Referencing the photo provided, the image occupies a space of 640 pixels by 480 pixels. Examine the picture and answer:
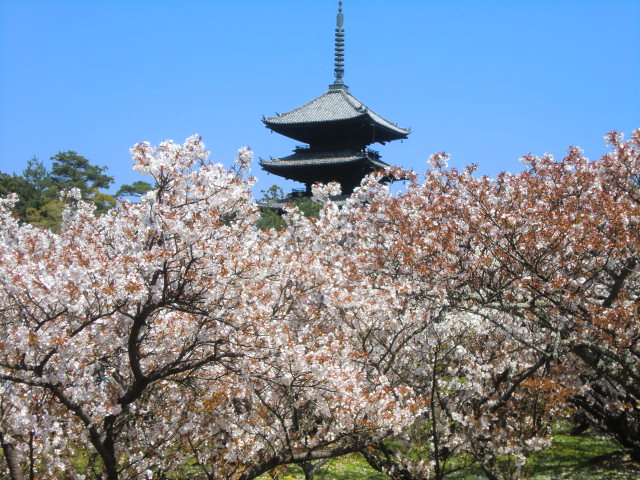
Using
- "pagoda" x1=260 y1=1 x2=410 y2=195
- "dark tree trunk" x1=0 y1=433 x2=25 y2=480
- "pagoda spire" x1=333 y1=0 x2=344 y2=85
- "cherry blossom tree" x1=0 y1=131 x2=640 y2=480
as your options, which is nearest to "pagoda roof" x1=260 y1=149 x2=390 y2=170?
"pagoda" x1=260 y1=1 x2=410 y2=195

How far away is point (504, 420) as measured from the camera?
29.9 ft

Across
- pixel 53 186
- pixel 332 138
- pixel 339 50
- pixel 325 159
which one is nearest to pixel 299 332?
pixel 325 159

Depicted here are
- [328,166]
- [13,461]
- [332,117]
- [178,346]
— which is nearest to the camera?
[178,346]

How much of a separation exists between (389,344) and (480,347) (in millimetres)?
1409

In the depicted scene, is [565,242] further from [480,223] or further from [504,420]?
[504,420]

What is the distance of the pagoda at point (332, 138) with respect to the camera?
38.0 meters

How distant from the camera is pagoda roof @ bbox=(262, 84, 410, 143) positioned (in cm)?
3841

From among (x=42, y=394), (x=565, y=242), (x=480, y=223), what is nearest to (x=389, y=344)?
(x=480, y=223)

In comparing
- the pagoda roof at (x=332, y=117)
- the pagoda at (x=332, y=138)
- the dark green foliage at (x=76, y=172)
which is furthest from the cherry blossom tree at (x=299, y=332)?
the dark green foliage at (x=76, y=172)

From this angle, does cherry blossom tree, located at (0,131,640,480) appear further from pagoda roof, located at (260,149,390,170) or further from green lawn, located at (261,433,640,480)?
pagoda roof, located at (260,149,390,170)

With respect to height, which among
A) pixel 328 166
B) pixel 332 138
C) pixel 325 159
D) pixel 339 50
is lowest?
pixel 328 166

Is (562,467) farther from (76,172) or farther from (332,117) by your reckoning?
(76,172)

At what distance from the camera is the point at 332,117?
39062 mm

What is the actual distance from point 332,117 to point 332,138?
207 centimetres
